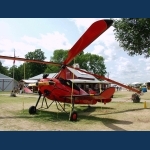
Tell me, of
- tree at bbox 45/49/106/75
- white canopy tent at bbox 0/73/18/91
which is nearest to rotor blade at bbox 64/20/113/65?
white canopy tent at bbox 0/73/18/91

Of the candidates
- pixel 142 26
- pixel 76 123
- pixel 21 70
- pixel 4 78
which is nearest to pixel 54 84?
pixel 76 123

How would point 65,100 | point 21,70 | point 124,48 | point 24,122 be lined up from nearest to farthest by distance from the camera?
point 24,122, point 65,100, point 124,48, point 21,70

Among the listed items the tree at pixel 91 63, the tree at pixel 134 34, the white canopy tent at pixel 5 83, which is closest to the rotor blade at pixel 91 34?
the tree at pixel 134 34

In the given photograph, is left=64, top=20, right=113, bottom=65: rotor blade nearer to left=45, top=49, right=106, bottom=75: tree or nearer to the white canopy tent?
the white canopy tent

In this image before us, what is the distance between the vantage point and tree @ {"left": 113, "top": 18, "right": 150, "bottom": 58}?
24128mm

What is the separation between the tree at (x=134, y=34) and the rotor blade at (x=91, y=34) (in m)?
14.9

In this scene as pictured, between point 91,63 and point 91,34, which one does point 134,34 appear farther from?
point 91,63

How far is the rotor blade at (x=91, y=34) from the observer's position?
27.0ft

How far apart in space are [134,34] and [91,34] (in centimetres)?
1782

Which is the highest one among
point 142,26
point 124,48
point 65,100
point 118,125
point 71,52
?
point 142,26

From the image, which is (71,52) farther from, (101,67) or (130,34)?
(101,67)

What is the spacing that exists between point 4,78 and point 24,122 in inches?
1941

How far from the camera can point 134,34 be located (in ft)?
83.1

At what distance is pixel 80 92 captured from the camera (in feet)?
43.4
